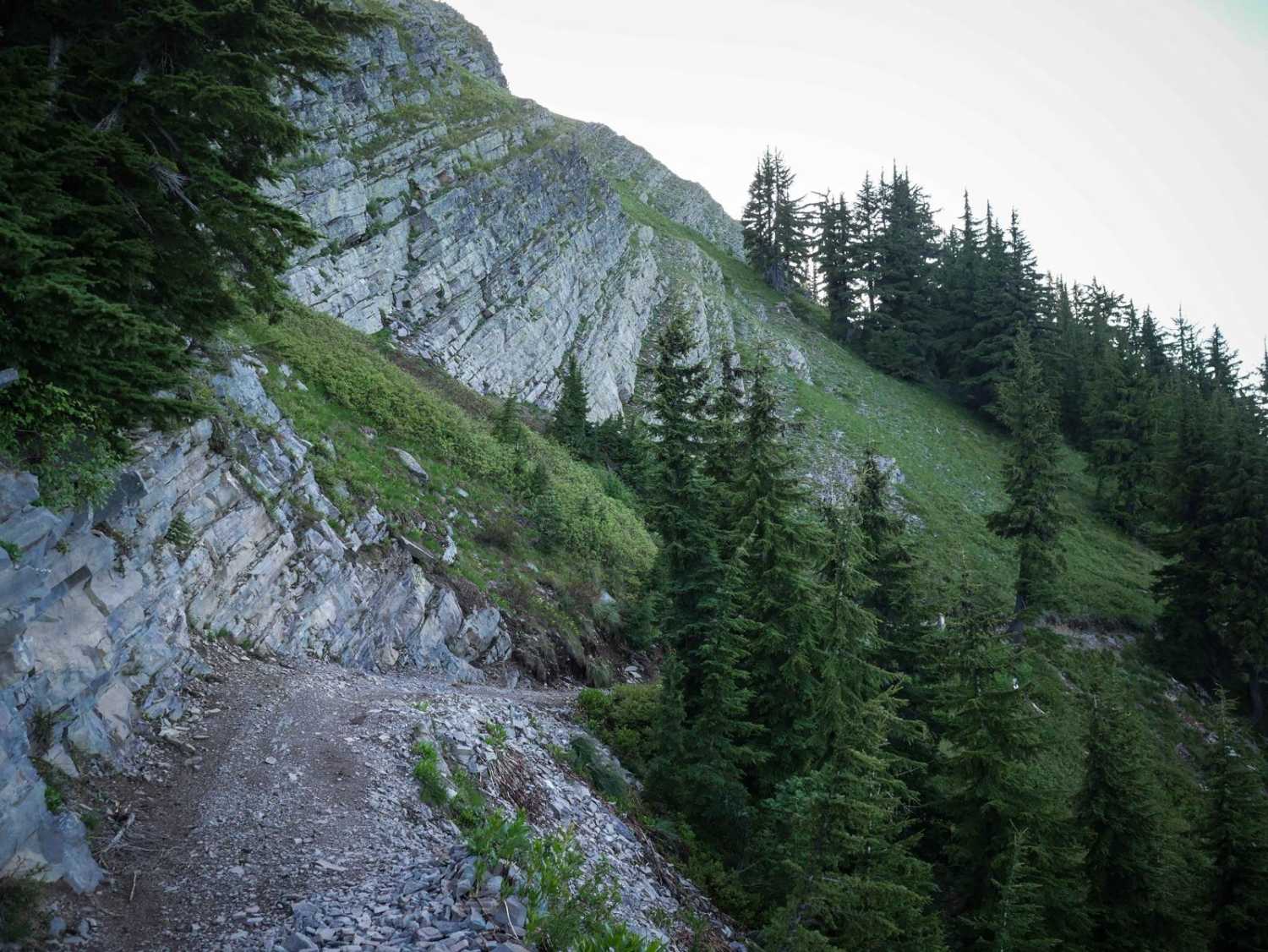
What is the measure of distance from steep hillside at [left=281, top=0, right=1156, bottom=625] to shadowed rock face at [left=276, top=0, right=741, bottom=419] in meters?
0.13

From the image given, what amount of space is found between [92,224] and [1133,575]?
4812cm

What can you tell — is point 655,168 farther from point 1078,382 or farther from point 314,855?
point 314,855

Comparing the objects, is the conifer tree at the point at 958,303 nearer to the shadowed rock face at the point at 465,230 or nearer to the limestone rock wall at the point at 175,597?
the shadowed rock face at the point at 465,230

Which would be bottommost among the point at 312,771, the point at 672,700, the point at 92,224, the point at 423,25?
the point at 672,700

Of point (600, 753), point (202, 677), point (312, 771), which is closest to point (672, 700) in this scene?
point (600, 753)

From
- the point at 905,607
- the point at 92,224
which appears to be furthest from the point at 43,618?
the point at 905,607

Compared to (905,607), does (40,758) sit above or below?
above

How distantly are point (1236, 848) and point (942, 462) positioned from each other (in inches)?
1310

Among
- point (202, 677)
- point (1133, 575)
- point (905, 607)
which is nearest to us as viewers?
point (202, 677)

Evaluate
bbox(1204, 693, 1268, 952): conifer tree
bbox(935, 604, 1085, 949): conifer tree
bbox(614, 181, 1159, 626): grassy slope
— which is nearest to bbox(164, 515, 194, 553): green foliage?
bbox(935, 604, 1085, 949): conifer tree

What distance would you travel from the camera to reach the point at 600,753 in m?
13.9

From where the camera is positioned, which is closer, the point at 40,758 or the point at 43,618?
the point at 40,758

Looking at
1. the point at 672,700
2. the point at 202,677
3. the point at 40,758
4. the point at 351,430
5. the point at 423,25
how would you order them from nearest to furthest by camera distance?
the point at 40,758 < the point at 202,677 < the point at 672,700 < the point at 351,430 < the point at 423,25

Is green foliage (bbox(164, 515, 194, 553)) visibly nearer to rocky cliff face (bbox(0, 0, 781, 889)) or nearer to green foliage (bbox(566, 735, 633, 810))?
rocky cliff face (bbox(0, 0, 781, 889))
